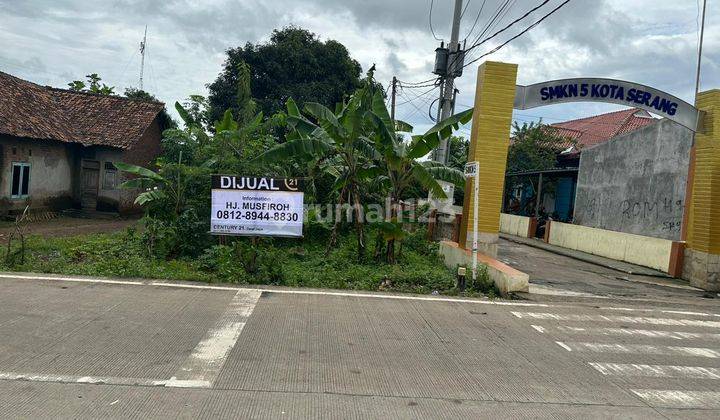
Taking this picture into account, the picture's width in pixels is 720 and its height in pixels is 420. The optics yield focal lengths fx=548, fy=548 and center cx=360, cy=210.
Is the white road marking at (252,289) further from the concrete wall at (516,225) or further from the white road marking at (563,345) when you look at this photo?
the concrete wall at (516,225)

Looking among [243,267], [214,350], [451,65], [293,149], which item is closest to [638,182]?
[451,65]

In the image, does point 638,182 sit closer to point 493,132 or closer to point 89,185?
point 493,132

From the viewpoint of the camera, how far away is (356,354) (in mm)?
6234

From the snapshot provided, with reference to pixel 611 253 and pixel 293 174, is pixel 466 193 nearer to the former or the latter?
pixel 293 174

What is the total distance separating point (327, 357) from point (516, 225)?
78.5 ft

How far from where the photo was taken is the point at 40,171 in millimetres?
21453

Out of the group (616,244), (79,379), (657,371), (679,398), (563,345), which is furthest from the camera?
(616,244)

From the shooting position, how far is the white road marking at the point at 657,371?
6.15 metres

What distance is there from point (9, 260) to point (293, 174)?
782 cm

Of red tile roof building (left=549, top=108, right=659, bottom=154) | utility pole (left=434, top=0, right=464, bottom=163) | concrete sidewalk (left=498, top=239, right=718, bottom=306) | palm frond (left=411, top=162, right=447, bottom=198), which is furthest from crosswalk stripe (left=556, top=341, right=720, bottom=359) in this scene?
red tile roof building (left=549, top=108, right=659, bottom=154)

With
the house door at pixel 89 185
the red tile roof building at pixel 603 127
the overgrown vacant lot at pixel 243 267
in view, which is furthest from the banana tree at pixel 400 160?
the red tile roof building at pixel 603 127

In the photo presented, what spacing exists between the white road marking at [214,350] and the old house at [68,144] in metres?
15.2

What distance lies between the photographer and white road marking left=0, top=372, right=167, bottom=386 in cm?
502

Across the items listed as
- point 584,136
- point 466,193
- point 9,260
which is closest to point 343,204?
point 466,193
